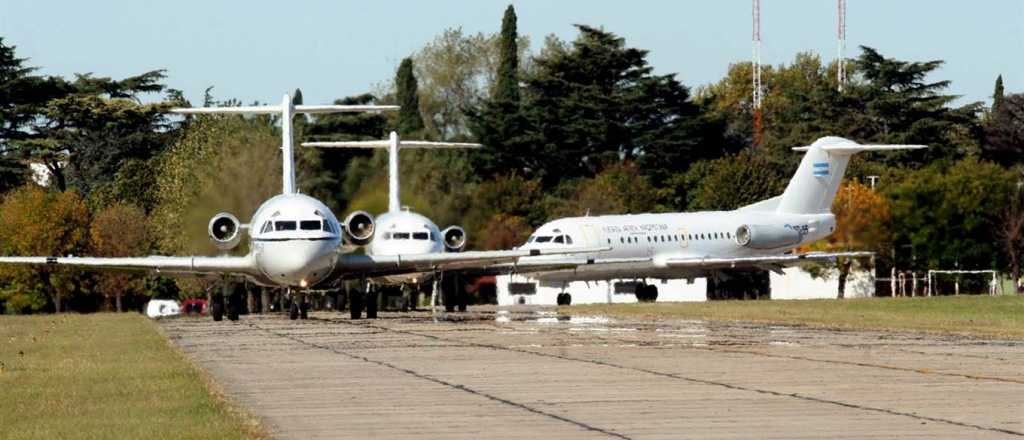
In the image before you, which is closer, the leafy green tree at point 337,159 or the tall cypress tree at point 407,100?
the leafy green tree at point 337,159

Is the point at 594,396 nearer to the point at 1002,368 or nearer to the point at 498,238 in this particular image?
the point at 1002,368

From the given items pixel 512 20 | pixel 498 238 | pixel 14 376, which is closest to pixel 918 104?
pixel 512 20

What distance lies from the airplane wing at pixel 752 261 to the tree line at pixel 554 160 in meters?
7.44

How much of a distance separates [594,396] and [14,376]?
8367 mm

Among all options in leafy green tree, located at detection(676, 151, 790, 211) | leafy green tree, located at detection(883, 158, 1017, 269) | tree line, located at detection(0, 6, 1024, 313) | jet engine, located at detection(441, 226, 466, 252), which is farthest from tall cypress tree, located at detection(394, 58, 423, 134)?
jet engine, located at detection(441, 226, 466, 252)

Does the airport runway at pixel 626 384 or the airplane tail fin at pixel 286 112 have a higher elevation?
→ the airplane tail fin at pixel 286 112

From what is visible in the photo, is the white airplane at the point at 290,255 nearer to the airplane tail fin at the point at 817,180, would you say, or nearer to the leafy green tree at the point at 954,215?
the airplane tail fin at the point at 817,180

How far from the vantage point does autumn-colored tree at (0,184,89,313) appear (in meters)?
77.9

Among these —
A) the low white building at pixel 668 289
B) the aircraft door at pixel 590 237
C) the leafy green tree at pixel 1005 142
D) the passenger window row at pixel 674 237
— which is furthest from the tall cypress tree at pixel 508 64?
the aircraft door at pixel 590 237

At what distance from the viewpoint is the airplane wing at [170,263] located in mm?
43938

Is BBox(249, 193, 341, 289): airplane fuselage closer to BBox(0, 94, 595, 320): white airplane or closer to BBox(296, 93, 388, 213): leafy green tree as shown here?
BBox(0, 94, 595, 320): white airplane

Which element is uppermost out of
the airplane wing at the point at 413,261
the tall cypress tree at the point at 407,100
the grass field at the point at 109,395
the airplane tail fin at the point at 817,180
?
the tall cypress tree at the point at 407,100

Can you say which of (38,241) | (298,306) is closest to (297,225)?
(298,306)

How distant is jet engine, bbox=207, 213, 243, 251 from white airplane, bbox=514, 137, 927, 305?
44.8ft
